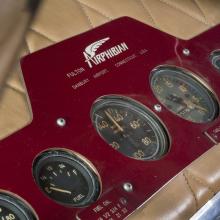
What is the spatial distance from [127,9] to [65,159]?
0.46 m

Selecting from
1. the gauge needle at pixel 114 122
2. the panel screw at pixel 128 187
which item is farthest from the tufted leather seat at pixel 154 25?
the gauge needle at pixel 114 122

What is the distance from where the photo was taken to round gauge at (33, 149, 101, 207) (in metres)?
0.99

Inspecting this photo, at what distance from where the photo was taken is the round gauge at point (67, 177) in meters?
0.99

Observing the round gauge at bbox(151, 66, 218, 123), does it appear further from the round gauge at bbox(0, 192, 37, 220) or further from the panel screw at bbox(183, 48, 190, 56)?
the round gauge at bbox(0, 192, 37, 220)

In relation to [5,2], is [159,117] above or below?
below

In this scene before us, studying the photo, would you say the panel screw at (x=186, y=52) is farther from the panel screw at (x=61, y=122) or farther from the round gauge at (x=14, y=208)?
the round gauge at (x=14, y=208)

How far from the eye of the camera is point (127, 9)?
52.6 inches

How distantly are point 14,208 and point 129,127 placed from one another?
0.33m

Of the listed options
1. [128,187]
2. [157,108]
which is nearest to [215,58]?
[157,108]

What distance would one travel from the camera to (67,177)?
3.37ft

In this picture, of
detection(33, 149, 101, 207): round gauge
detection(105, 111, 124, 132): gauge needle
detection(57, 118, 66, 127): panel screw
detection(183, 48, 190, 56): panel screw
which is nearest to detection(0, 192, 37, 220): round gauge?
detection(33, 149, 101, 207): round gauge

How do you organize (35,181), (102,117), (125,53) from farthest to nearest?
(125,53) → (102,117) → (35,181)

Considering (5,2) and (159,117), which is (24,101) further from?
(159,117)

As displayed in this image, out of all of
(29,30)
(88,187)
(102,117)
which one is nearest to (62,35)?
(29,30)
